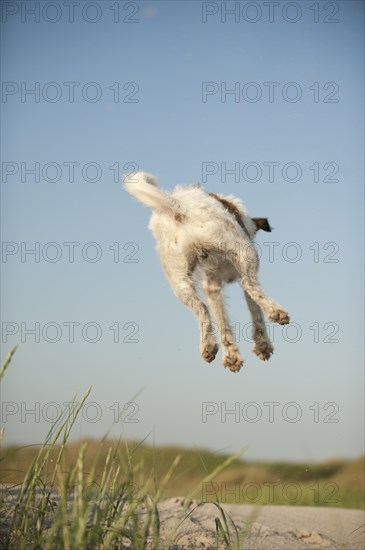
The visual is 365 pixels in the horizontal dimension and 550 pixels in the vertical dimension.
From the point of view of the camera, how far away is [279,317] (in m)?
8.12

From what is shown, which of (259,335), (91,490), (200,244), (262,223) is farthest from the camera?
(262,223)

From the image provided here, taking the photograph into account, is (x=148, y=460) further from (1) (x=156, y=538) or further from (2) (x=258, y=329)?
(2) (x=258, y=329)

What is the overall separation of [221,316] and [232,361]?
121 cm

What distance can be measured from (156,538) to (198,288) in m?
5.30

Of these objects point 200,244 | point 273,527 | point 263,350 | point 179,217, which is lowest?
point 273,527

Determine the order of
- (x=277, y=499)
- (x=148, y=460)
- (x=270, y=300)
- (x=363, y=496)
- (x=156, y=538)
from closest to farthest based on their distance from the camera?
(x=156, y=538)
(x=148, y=460)
(x=270, y=300)
(x=277, y=499)
(x=363, y=496)

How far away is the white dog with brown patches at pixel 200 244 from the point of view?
8.73 m

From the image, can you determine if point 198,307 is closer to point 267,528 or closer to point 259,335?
point 259,335

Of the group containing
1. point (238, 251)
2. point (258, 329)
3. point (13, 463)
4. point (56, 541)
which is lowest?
A: point (56, 541)

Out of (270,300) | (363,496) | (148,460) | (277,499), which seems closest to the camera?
(148,460)

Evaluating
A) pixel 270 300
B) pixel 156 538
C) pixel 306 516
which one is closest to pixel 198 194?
pixel 270 300

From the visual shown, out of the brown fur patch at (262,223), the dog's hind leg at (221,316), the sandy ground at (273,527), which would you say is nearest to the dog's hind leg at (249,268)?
the dog's hind leg at (221,316)

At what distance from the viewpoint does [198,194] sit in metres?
9.11

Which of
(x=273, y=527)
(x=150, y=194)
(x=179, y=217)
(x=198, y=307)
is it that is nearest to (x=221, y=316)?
(x=198, y=307)
